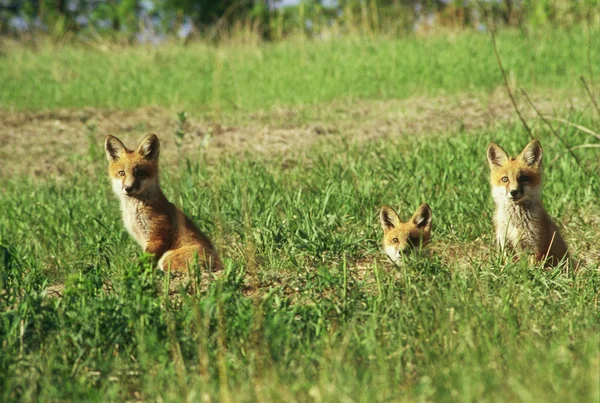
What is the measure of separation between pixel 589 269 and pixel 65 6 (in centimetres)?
3602

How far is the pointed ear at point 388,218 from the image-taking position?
20.4ft

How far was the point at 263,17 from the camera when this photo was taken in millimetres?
31625

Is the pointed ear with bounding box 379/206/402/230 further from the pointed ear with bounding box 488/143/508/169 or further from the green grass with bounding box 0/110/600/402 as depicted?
the pointed ear with bounding box 488/143/508/169

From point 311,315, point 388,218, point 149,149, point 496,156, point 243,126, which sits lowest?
point 311,315

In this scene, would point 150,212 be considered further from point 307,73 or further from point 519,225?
point 307,73

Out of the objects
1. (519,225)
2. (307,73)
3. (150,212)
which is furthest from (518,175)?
(307,73)

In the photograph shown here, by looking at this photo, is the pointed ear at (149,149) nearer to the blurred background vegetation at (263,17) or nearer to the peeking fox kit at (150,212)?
the peeking fox kit at (150,212)

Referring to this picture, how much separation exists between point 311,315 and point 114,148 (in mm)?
2596

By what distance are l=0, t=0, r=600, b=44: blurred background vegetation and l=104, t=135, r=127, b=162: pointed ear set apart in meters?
8.44

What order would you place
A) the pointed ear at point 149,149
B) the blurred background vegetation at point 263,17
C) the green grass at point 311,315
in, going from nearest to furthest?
the green grass at point 311,315 < the pointed ear at point 149,149 < the blurred background vegetation at point 263,17

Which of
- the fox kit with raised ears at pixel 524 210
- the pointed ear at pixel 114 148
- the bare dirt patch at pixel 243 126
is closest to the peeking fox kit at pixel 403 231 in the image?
the fox kit with raised ears at pixel 524 210

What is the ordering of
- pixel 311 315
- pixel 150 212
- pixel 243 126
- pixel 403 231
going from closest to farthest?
pixel 311 315 < pixel 403 231 < pixel 150 212 < pixel 243 126

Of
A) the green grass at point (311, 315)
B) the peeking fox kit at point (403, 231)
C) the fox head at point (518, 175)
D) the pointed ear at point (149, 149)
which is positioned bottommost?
the green grass at point (311, 315)

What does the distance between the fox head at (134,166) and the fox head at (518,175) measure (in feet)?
9.08
